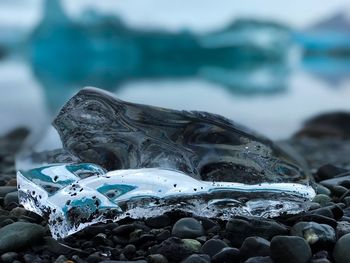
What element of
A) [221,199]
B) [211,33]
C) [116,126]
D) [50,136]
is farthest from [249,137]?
[211,33]

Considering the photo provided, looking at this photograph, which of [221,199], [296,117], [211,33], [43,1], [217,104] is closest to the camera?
[221,199]

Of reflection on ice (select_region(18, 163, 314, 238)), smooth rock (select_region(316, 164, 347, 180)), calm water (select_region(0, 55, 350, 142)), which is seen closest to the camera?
reflection on ice (select_region(18, 163, 314, 238))

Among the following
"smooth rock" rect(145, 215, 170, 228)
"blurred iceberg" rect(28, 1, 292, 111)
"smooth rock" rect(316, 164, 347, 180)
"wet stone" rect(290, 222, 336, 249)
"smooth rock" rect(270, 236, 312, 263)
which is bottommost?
"smooth rock" rect(145, 215, 170, 228)

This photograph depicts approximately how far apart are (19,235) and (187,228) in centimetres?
43

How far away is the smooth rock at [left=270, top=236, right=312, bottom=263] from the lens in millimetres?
1309

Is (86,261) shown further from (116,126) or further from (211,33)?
(211,33)

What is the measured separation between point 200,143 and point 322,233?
1.77ft

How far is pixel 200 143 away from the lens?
184cm

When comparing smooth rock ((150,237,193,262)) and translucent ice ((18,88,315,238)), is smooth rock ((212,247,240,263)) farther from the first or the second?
translucent ice ((18,88,315,238))

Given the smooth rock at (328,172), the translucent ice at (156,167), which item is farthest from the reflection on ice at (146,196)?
the smooth rock at (328,172)

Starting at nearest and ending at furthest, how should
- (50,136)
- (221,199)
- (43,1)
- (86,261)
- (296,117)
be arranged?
(86,261) < (221,199) < (50,136) < (296,117) < (43,1)

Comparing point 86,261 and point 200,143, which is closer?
point 86,261

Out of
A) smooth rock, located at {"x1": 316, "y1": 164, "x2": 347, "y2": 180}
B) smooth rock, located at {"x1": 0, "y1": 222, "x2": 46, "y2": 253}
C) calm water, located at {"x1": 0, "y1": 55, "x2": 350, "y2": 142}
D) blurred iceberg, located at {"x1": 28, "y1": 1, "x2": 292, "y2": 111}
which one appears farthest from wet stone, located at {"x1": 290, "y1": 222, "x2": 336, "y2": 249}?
blurred iceberg, located at {"x1": 28, "y1": 1, "x2": 292, "y2": 111}

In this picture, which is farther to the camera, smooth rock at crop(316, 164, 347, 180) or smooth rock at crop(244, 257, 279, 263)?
smooth rock at crop(316, 164, 347, 180)
